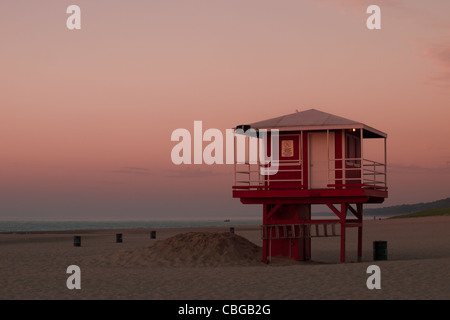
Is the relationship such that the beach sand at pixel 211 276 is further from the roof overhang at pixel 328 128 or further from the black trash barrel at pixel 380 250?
the roof overhang at pixel 328 128

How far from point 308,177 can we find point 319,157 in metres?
1.06

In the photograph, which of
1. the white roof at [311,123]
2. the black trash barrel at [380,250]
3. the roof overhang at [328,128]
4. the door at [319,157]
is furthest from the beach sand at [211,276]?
the white roof at [311,123]

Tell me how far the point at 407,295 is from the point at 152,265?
518 inches

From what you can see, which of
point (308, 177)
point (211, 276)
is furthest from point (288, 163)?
point (211, 276)

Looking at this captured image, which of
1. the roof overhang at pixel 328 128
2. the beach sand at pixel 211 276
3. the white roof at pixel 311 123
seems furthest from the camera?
the white roof at pixel 311 123

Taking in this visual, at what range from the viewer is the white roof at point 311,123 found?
2875 cm

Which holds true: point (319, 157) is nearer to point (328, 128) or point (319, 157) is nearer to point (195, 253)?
point (328, 128)

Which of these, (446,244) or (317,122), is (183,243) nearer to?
(317,122)

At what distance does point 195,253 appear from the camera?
3019 centimetres

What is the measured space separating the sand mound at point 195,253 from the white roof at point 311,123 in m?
5.68

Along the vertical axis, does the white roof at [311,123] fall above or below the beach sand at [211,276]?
above

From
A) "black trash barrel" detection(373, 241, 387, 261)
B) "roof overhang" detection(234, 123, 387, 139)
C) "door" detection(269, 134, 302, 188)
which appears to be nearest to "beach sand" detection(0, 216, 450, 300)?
"black trash barrel" detection(373, 241, 387, 261)

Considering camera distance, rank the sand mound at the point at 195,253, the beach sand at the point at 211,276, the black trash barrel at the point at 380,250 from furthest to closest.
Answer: the black trash barrel at the point at 380,250 < the sand mound at the point at 195,253 < the beach sand at the point at 211,276

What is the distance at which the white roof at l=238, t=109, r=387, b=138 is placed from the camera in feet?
94.3
